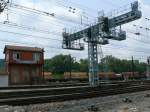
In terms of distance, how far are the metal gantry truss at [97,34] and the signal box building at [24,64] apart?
42.0 feet

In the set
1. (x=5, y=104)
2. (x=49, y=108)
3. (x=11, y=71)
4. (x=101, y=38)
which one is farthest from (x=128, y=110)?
(x=11, y=71)

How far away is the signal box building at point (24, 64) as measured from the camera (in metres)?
60.2

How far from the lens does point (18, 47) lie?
64.2m

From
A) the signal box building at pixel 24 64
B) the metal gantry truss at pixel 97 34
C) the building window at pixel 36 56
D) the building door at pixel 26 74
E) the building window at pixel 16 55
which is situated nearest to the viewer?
the metal gantry truss at pixel 97 34

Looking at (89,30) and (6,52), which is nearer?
(89,30)

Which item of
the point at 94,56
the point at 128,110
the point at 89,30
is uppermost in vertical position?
the point at 89,30

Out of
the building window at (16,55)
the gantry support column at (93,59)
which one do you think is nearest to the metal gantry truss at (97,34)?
the gantry support column at (93,59)

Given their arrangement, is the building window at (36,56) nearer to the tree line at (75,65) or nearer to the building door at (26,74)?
the building door at (26,74)

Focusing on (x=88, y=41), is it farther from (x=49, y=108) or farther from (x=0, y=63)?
(x=0, y=63)

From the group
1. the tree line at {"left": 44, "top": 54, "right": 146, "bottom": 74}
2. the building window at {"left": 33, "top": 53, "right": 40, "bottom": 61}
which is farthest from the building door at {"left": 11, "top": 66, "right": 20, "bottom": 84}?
the tree line at {"left": 44, "top": 54, "right": 146, "bottom": 74}

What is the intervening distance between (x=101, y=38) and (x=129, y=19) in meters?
6.12

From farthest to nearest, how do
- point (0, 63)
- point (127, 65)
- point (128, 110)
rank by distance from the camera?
1. point (127, 65)
2. point (0, 63)
3. point (128, 110)

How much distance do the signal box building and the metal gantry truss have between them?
504 inches

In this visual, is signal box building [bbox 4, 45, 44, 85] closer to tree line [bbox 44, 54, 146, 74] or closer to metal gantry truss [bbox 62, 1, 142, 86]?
metal gantry truss [bbox 62, 1, 142, 86]
